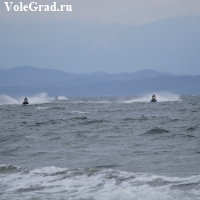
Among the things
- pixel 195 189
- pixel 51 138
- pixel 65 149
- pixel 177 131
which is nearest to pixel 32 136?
pixel 51 138

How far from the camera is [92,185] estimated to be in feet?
33.8

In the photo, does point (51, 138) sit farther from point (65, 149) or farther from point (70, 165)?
point (70, 165)

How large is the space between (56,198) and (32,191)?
3.09 ft

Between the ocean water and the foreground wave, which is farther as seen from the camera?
the ocean water

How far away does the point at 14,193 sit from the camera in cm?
991

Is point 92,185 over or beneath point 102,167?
beneath

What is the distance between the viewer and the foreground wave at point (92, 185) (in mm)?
9141

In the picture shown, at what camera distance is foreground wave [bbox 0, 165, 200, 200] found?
9.14 meters

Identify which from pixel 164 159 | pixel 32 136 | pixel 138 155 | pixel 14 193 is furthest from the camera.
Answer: pixel 32 136

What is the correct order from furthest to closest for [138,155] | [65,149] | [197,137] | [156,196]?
[197,137]
[65,149]
[138,155]
[156,196]

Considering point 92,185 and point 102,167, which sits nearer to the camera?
point 92,185

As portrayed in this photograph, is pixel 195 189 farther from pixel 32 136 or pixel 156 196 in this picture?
pixel 32 136

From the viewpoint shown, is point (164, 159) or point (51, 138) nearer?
point (164, 159)

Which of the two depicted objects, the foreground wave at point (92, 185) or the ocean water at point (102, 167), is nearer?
the foreground wave at point (92, 185)
